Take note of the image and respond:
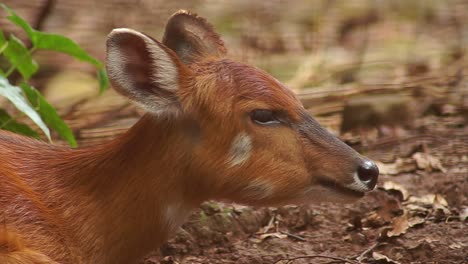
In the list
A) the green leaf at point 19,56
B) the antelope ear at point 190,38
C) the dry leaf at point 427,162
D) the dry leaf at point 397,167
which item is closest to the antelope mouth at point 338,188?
the antelope ear at point 190,38

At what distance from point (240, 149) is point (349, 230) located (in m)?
2.27

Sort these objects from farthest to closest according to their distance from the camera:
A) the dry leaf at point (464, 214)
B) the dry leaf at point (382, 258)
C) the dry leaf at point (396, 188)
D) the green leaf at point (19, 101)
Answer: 1. the dry leaf at point (396, 188)
2. the dry leaf at point (464, 214)
3. the dry leaf at point (382, 258)
4. the green leaf at point (19, 101)

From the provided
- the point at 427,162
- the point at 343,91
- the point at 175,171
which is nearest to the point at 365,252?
the point at 175,171

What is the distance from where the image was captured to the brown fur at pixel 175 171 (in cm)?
457

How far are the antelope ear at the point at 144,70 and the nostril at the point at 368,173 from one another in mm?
974

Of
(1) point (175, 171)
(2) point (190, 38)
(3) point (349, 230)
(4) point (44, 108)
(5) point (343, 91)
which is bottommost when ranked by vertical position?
(3) point (349, 230)

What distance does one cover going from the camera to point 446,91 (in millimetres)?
9062

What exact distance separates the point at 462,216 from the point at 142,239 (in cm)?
282

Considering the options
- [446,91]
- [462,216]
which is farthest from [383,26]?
[462,216]

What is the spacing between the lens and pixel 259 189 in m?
4.61

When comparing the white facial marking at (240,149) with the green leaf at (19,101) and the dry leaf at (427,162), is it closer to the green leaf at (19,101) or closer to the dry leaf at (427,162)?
the green leaf at (19,101)

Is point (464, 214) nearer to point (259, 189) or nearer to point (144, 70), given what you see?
point (259, 189)

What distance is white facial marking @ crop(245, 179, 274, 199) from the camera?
4.59m

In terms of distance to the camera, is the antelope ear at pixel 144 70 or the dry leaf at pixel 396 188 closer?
the antelope ear at pixel 144 70
